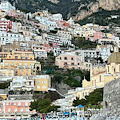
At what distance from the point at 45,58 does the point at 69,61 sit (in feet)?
21.8

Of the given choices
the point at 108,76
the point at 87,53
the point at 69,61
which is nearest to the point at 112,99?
the point at 108,76

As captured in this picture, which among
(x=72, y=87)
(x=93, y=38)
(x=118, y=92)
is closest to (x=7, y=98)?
(x=72, y=87)

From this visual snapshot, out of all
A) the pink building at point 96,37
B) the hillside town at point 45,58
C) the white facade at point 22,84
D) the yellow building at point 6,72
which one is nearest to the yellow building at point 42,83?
the hillside town at point 45,58

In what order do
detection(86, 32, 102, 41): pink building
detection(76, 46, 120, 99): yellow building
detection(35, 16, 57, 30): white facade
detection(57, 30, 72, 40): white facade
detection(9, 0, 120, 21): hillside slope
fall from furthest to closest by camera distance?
detection(9, 0, 120, 21): hillside slope, detection(35, 16, 57, 30): white facade, detection(86, 32, 102, 41): pink building, detection(57, 30, 72, 40): white facade, detection(76, 46, 120, 99): yellow building

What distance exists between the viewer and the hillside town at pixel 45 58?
58219 millimetres

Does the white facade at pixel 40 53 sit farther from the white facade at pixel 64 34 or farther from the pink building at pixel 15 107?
the pink building at pixel 15 107

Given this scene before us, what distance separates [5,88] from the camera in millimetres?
67000

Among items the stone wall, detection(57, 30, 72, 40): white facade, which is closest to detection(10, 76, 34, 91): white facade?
detection(57, 30, 72, 40): white facade

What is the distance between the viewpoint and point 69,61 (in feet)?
285

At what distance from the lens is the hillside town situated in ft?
191

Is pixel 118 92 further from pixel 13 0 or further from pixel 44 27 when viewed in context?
pixel 13 0

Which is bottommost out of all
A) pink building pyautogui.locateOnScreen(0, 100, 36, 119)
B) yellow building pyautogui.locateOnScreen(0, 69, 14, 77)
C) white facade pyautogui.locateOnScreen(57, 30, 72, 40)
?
Result: pink building pyautogui.locateOnScreen(0, 100, 36, 119)

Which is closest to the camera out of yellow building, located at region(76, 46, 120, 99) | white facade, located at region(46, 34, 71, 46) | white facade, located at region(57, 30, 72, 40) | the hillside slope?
yellow building, located at region(76, 46, 120, 99)

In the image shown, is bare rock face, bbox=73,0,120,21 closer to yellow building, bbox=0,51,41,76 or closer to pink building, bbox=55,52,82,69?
pink building, bbox=55,52,82,69
